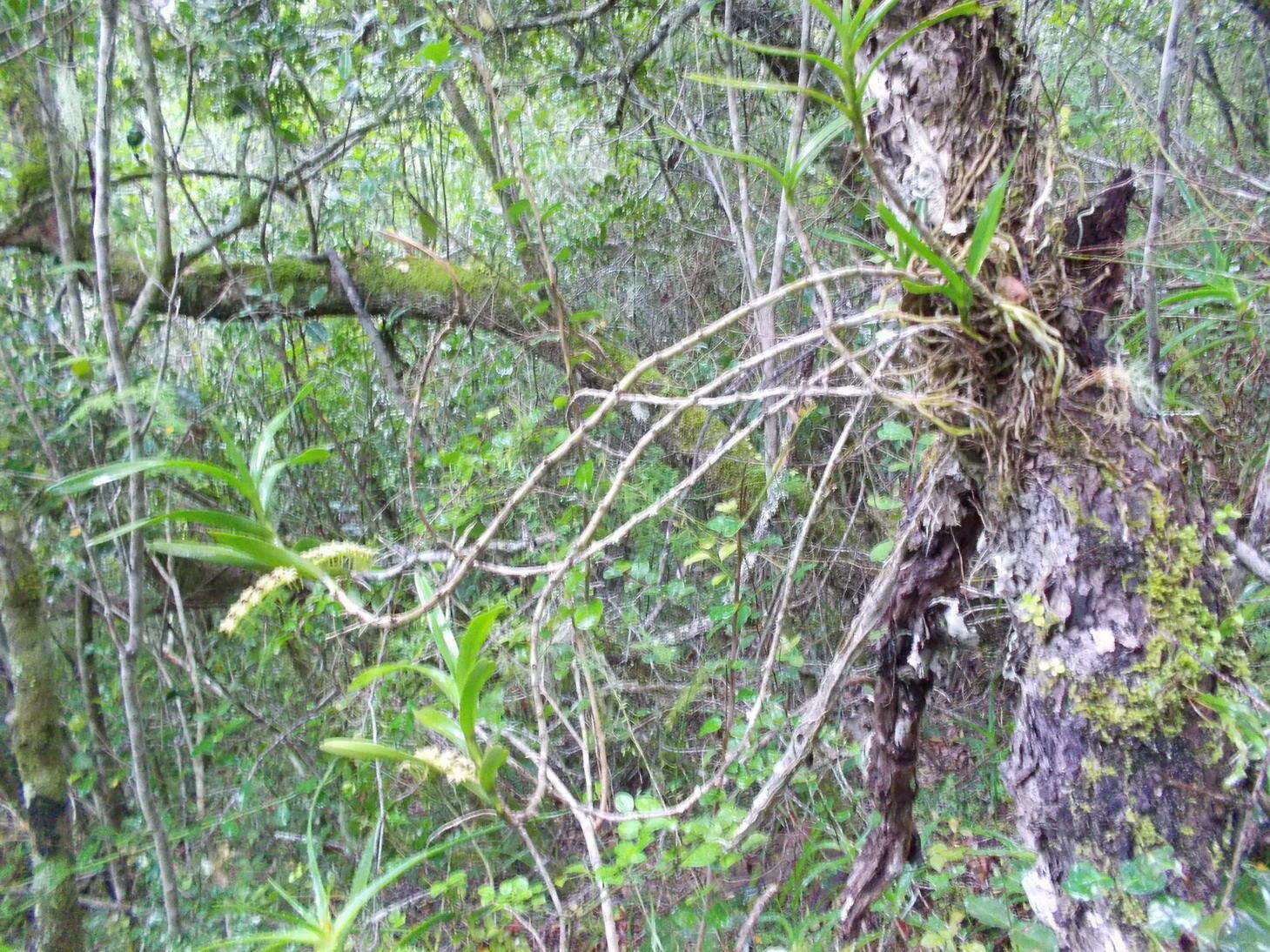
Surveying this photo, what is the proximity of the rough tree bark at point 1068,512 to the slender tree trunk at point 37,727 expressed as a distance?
8.45ft

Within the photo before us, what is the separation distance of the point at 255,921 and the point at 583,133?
3303mm

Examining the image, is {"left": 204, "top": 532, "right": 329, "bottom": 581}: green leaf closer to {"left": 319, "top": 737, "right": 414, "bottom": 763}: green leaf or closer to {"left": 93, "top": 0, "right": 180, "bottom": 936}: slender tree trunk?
{"left": 319, "top": 737, "right": 414, "bottom": 763}: green leaf

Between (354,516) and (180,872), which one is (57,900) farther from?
(354,516)

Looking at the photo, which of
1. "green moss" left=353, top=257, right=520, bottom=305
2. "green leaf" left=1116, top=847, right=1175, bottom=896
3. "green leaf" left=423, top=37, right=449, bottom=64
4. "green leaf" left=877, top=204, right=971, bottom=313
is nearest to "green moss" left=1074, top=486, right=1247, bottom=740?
"green leaf" left=1116, top=847, right=1175, bottom=896

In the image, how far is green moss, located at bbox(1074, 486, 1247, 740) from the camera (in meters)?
0.95

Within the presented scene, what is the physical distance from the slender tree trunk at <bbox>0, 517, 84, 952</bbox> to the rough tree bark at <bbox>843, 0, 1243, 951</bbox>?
2576 millimetres

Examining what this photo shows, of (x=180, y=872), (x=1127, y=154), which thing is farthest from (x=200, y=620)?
(x=1127, y=154)

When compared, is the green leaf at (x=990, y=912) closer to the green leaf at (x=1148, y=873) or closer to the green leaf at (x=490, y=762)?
the green leaf at (x=1148, y=873)

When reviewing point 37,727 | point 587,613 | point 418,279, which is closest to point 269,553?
point 587,613

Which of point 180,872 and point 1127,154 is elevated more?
point 1127,154

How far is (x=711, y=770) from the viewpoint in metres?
2.07

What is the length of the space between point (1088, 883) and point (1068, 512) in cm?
47

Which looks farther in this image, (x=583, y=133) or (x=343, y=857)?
(x=583, y=133)

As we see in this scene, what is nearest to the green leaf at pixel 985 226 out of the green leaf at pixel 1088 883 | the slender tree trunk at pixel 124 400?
the green leaf at pixel 1088 883
